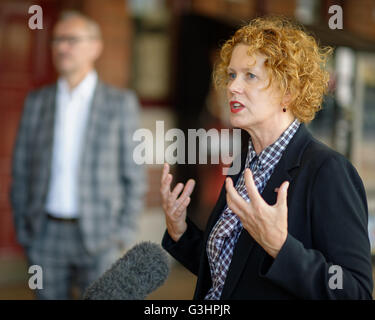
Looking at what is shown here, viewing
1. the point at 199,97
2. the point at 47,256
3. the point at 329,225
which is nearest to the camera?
the point at 329,225

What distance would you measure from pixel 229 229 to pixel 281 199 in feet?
0.93

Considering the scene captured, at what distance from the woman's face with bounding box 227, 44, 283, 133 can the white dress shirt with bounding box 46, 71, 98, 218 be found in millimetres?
1540

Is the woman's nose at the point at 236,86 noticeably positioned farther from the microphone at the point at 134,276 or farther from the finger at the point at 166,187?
the microphone at the point at 134,276

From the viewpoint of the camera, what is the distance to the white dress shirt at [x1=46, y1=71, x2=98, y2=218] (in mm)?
2727

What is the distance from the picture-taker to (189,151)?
5199 millimetres

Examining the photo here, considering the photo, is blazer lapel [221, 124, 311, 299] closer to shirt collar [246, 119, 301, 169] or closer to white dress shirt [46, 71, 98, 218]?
shirt collar [246, 119, 301, 169]

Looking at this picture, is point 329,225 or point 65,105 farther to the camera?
point 65,105

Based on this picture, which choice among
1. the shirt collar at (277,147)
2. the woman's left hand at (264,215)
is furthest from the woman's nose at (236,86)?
the woman's left hand at (264,215)

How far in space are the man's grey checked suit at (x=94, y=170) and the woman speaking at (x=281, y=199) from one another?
125cm

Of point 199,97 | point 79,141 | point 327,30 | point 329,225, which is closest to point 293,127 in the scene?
point 329,225

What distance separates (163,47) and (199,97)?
65 centimetres
